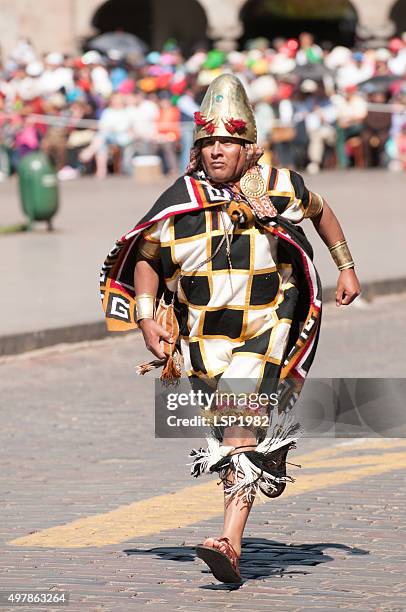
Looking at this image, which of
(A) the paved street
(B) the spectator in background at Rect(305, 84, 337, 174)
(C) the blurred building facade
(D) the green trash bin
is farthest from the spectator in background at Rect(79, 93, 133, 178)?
(C) the blurred building facade

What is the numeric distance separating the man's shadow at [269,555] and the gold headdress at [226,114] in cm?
148

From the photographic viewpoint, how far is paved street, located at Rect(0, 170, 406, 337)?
14.2 m

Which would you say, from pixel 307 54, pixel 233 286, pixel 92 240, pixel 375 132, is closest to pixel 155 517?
pixel 233 286

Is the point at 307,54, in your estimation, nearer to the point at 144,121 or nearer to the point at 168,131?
the point at 168,131

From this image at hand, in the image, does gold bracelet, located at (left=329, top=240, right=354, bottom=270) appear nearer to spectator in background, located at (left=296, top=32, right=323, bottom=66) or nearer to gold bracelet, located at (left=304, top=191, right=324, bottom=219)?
gold bracelet, located at (left=304, top=191, right=324, bottom=219)

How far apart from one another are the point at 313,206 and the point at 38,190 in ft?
50.0

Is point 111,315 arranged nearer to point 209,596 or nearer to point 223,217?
point 223,217

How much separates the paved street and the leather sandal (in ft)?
22.2

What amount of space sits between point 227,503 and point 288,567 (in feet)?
1.23

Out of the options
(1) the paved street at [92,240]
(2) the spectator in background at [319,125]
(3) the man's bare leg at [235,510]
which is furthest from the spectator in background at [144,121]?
(3) the man's bare leg at [235,510]

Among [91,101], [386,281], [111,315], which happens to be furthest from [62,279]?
[91,101]

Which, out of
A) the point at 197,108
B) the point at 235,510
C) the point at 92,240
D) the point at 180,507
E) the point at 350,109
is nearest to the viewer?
the point at 235,510

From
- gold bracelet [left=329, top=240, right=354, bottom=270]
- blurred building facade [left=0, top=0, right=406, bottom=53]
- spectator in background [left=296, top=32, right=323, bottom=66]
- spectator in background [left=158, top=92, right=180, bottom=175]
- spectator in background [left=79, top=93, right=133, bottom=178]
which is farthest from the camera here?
blurred building facade [left=0, top=0, right=406, bottom=53]

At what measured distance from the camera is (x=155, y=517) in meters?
7.29
